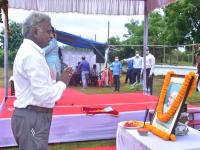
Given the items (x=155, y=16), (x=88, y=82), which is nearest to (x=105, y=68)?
(x=88, y=82)

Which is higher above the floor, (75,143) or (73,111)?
(73,111)

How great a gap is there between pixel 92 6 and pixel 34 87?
635 centimetres

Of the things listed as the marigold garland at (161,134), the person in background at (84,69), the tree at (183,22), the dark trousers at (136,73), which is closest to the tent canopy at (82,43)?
the person in background at (84,69)

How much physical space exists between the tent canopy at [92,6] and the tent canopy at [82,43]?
5098 millimetres

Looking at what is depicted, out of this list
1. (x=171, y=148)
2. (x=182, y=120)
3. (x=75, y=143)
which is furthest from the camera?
(x=75, y=143)

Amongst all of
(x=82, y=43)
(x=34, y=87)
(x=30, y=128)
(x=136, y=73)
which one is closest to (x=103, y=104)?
(x=30, y=128)

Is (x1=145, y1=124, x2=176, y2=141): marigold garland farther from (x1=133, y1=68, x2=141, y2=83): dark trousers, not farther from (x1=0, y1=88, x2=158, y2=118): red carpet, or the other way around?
(x1=133, y1=68, x2=141, y2=83): dark trousers

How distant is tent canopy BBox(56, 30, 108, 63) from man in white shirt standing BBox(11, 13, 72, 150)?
11021 mm

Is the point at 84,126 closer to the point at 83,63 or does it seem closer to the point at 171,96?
the point at 171,96

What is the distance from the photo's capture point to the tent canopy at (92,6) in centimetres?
776

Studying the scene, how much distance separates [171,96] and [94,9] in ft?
18.6

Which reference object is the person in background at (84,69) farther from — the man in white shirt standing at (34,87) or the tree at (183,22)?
the man in white shirt standing at (34,87)

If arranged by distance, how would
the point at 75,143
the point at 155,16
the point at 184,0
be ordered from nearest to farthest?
the point at 75,143 < the point at 184,0 < the point at 155,16

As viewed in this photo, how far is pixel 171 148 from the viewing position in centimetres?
276
